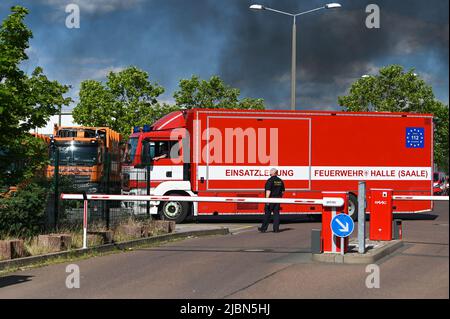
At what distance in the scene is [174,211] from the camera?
2116 centimetres

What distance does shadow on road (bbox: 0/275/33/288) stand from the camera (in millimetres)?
9470

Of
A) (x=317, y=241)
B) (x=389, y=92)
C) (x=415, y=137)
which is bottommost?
(x=317, y=241)

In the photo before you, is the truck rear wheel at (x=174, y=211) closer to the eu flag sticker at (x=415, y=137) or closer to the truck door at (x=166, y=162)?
the truck door at (x=166, y=162)

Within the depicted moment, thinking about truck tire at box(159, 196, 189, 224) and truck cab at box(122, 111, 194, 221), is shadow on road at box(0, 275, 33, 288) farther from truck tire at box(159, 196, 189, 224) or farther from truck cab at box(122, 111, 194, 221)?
truck tire at box(159, 196, 189, 224)

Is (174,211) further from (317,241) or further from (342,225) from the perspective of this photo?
(342,225)

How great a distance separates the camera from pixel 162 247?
14117 mm

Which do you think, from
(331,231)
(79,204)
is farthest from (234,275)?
(79,204)

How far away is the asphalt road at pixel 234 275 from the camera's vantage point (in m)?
8.33

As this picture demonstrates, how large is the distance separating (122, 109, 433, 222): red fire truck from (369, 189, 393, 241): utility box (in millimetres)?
6794

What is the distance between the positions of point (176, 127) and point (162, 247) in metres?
7.91

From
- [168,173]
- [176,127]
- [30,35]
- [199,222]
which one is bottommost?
[199,222]

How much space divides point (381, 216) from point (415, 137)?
29.9ft
